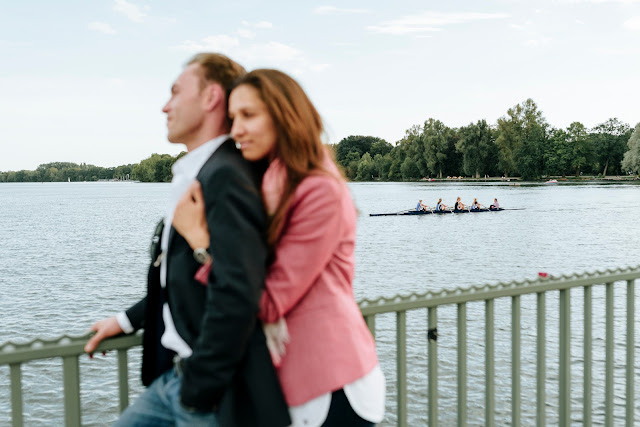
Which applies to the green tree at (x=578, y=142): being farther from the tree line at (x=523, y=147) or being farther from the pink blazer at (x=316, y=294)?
the pink blazer at (x=316, y=294)

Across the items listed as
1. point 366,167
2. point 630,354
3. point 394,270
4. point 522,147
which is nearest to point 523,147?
point 522,147

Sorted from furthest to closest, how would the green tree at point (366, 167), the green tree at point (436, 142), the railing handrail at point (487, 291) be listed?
the green tree at point (366, 167) → the green tree at point (436, 142) → the railing handrail at point (487, 291)

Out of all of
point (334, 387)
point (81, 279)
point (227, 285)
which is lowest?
point (81, 279)

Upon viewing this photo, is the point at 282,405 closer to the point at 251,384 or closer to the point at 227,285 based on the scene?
the point at 251,384

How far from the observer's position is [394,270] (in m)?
30.3

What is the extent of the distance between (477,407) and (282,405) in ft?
34.1

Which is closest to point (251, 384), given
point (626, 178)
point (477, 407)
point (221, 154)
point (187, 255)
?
point (187, 255)

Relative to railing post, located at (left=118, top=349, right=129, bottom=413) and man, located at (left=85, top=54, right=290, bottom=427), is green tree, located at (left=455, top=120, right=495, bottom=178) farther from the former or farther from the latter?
man, located at (left=85, top=54, right=290, bottom=427)

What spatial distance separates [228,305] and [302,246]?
10.5 inches

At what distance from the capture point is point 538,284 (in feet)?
10.3

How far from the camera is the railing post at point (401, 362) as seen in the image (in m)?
2.76

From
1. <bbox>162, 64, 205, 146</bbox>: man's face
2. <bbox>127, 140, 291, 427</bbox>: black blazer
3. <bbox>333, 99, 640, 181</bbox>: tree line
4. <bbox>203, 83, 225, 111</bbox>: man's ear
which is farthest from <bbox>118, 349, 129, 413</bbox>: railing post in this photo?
<bbox>333, 99, 640, 181</bbox>: tree line

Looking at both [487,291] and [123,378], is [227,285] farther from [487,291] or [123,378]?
[487,291]

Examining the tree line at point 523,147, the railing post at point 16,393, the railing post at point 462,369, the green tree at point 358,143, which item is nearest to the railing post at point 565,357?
the railing post at point 462,369
